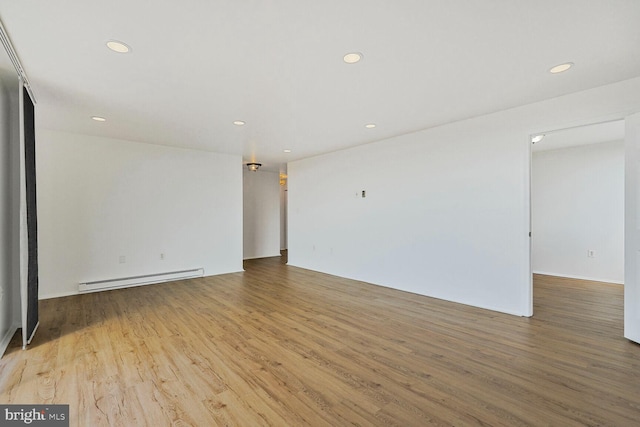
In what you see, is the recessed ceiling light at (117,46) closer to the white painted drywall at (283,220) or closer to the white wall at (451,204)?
the white wall at (451,204)

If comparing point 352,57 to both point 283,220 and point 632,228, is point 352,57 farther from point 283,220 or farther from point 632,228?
point 283,220

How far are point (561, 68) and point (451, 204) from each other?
6.41ft

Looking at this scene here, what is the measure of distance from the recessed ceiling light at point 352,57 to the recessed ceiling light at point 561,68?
1.71 m

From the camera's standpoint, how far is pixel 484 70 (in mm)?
2543

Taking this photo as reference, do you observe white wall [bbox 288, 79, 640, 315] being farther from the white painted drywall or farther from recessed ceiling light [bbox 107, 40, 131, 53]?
the white painted drywall

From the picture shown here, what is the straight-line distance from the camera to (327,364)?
7.82 ft

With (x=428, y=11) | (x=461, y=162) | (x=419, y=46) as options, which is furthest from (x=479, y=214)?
(x=428, y=11)

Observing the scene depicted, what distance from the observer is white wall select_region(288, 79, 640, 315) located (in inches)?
134

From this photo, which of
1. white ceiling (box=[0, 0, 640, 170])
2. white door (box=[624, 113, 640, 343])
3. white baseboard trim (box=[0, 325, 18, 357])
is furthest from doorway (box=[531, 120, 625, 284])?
white baseboard trim (box=[0, 325, 18, 357])

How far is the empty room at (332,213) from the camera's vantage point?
6.17ft

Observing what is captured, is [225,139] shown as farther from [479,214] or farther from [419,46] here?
[479,214]

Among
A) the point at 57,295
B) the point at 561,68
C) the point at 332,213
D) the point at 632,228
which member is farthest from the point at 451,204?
the point at 57,295

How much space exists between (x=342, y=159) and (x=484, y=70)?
3.44 m

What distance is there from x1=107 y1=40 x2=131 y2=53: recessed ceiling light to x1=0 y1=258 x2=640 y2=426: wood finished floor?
8.06 ft
